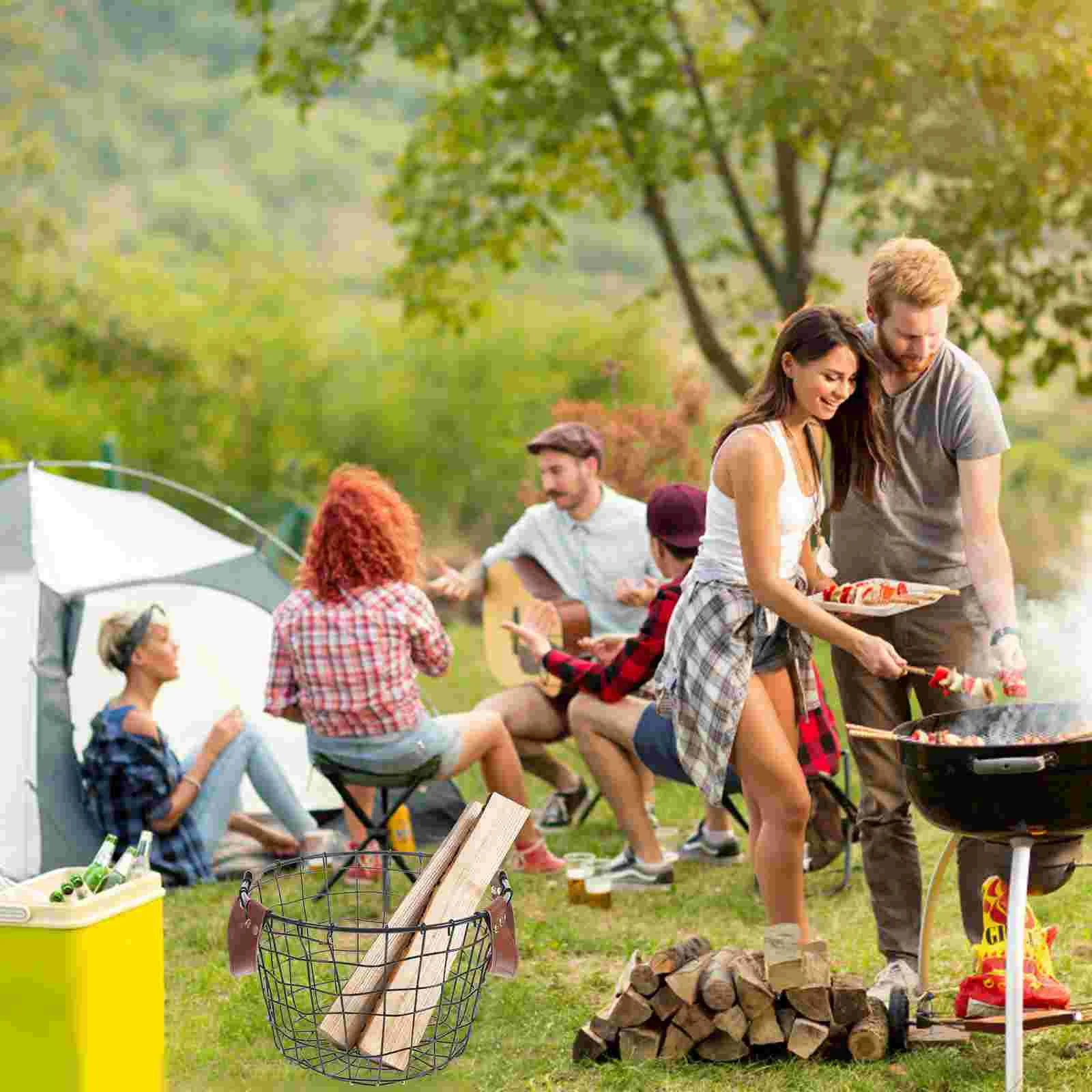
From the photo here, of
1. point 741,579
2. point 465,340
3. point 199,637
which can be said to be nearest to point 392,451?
point 465,340

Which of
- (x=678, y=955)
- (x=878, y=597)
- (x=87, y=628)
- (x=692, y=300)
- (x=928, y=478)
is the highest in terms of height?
(x=692, y=300)

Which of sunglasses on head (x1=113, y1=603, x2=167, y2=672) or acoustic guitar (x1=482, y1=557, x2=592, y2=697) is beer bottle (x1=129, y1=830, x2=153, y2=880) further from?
acoustic guitar (x1=482, y1=557, x2=592, y2=697)

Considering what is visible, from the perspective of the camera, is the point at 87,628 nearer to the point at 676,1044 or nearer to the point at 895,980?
the point at 676,1044

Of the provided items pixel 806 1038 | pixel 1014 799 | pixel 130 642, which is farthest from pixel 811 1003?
pixel 130 642

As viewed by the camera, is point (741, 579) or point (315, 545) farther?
point (315, 545)

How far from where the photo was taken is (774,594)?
3059mm

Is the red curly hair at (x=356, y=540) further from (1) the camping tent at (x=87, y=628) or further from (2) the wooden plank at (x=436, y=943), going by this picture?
(2) the wooden plank at (x=436, y=943)

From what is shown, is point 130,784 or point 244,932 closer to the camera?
point 244,932

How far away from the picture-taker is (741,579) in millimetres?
3225

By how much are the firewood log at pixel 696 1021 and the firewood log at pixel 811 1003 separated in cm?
18

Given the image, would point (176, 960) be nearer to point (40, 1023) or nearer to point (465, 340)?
point (40, 1023)

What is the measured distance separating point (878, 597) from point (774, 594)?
21cm

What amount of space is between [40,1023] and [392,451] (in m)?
11.9

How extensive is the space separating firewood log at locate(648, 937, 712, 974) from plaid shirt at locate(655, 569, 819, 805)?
315 millimetres
